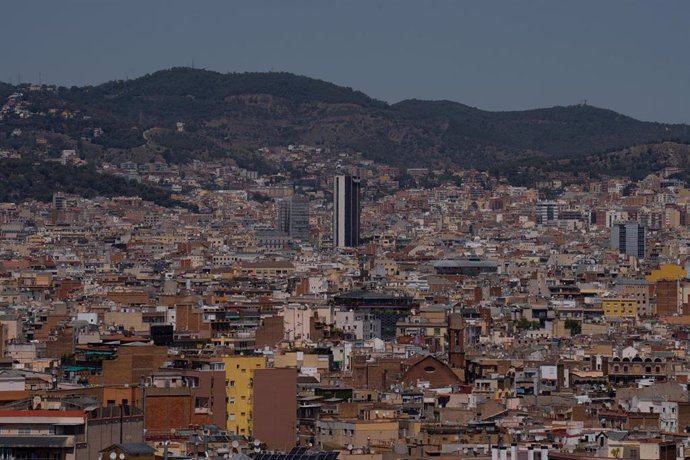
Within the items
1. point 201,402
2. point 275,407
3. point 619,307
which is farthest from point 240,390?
point 619,307

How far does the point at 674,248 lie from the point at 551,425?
455 ft

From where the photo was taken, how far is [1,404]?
44.5m

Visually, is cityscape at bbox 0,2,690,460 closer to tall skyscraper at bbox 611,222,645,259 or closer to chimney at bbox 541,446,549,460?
chimney at bbox 541,446,549,460

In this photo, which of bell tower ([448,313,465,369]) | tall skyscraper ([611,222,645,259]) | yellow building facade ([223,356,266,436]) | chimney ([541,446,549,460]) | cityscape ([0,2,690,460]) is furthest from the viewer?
tall skyscraper ([611,222,645,259])

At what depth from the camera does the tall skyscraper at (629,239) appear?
187875mm

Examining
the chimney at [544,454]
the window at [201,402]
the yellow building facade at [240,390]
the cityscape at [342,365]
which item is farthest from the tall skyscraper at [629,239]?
the chimney at [544,454]

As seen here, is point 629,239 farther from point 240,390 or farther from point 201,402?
point 201,402

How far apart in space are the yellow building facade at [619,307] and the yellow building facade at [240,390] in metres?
58.0

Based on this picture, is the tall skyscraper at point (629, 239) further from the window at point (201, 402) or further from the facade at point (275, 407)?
the window at point (201, 402)

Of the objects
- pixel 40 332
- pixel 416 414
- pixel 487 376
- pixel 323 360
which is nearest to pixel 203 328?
pixel 40 332

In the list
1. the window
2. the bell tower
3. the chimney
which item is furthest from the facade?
the bell tower

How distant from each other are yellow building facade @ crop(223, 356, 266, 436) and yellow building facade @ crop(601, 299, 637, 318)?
190ft

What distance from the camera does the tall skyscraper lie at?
188 m

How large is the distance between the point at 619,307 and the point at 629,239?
76227 mm
